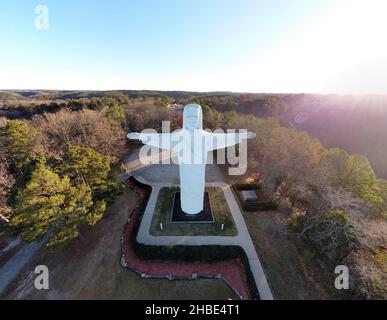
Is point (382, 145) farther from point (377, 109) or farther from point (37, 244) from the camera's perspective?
point (37, 244)

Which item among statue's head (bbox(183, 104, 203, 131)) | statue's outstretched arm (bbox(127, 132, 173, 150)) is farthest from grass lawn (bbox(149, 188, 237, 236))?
statue's head (bbox(183, 104, 203, 131))

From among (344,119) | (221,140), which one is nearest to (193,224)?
(221,140)

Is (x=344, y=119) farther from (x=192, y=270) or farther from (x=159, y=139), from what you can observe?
(x=192, y=270)

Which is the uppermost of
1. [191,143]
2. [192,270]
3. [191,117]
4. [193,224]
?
[191,117]

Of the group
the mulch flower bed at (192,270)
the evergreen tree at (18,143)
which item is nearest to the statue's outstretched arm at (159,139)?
the mulch flower bed at (192,270)

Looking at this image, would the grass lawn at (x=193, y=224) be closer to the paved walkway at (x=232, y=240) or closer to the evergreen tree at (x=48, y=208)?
the paved walkway at (x=232, y=240)
